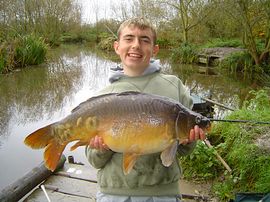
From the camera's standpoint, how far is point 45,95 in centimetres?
1288

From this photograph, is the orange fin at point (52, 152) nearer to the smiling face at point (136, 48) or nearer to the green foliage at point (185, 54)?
the smiling face at point (136, 48)

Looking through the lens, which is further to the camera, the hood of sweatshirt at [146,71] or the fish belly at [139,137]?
the hood of sweatshirt at [146,71]

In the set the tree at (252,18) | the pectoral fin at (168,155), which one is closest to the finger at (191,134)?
the pectoral fin at (168,155)

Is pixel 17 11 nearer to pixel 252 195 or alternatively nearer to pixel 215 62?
pixel 215 62

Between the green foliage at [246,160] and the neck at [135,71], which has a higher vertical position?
the neck at [135,71]

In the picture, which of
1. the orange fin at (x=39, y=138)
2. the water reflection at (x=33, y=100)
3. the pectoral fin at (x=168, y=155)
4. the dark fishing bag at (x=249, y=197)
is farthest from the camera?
the water reflection at (x=33, y=100)

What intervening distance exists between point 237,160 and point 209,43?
2165 centimetres

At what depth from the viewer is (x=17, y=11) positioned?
2855cm

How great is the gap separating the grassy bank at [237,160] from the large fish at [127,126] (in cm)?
258

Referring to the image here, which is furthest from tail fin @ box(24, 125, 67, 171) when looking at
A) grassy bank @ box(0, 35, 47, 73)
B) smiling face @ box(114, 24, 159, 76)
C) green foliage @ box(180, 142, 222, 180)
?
grassy bank @ box(0, 35, 47, 73)

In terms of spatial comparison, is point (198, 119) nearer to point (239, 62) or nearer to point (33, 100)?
point (33, 100)

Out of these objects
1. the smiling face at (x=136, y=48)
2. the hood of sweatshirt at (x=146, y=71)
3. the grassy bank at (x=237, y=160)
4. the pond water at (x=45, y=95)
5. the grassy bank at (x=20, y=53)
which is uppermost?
the smiling face at (x=136, y=48)

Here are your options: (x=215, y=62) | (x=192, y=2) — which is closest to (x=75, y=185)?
(x=215, y=62)

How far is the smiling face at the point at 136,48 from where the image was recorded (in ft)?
7.84
